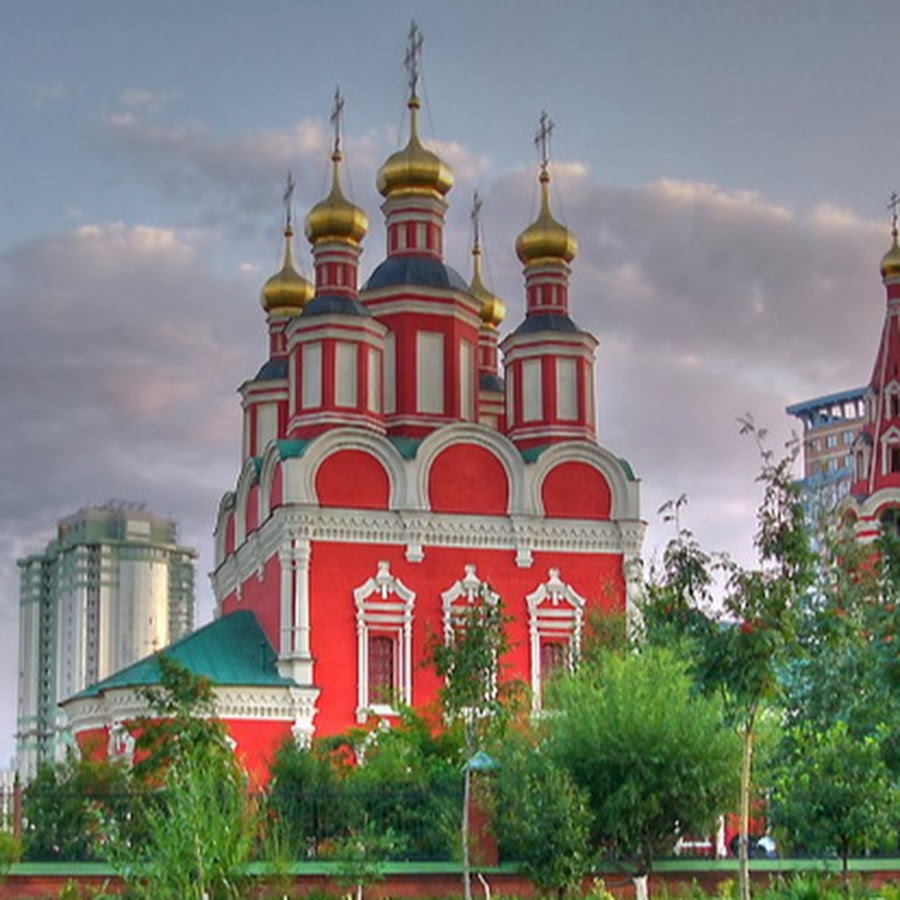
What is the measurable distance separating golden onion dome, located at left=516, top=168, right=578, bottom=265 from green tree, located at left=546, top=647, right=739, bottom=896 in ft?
46.0

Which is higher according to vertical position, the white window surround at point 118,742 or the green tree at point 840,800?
the white window surround at point 118,742

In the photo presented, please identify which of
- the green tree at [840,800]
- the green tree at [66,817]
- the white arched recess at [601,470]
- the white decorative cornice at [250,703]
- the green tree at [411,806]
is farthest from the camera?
the white arched recess at [601,470]

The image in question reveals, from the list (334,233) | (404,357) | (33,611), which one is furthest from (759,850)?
(33,611)

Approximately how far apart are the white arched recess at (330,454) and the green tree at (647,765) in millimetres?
9846

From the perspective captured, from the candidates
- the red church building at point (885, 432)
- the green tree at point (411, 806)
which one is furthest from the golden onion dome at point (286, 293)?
the green tree at point (411, 806)

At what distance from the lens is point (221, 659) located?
28797 mm

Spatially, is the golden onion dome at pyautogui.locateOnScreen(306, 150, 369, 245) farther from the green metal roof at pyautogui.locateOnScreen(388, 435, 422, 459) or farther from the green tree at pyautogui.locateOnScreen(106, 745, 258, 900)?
the green tree at pyautogui.locateOnScreen(106, 745, 258, 900)

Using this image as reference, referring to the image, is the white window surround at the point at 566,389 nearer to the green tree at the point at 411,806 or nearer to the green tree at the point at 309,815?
the green tree at the point at 411,806

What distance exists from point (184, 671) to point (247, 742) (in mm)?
5001

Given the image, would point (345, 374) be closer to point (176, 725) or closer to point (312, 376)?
point (312, 376)

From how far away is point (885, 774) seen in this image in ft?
67.1

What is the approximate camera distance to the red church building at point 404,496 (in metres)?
28.8

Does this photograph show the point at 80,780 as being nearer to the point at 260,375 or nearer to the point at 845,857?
the point at 845,857

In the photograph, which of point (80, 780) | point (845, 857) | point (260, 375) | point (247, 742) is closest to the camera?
point (845, 857)
